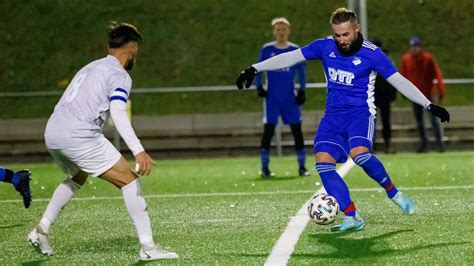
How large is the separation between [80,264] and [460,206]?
A: 425 centimetres

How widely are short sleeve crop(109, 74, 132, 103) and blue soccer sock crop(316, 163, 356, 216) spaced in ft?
7.18

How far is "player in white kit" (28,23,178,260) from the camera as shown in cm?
775

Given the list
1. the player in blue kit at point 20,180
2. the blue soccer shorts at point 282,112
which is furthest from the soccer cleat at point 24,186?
the blue soccer shorts at point 282,112

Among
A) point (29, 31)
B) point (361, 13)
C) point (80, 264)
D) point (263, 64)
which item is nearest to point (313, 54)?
point (263, 64)

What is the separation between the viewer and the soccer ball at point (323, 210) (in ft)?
29.6

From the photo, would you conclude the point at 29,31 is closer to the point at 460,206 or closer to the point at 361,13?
the point at 361,13

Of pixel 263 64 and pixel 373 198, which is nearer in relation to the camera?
pixel 263 64

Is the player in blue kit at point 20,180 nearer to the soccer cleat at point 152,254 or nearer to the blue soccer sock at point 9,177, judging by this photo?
the blue soccer sock at point 9,177

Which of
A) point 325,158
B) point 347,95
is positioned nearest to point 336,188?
point 325,158

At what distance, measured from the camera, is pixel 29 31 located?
29.5 m

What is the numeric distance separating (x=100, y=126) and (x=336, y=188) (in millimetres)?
2182

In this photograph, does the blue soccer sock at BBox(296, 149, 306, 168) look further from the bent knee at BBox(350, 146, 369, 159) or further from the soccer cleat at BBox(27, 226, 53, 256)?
the soccer cleat at BBox(27, 226, 53, 256)

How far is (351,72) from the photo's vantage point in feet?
31.0

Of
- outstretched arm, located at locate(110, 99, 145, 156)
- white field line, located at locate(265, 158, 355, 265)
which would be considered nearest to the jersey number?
outstretched arm, located at locate(110, 99, 145, 156)
